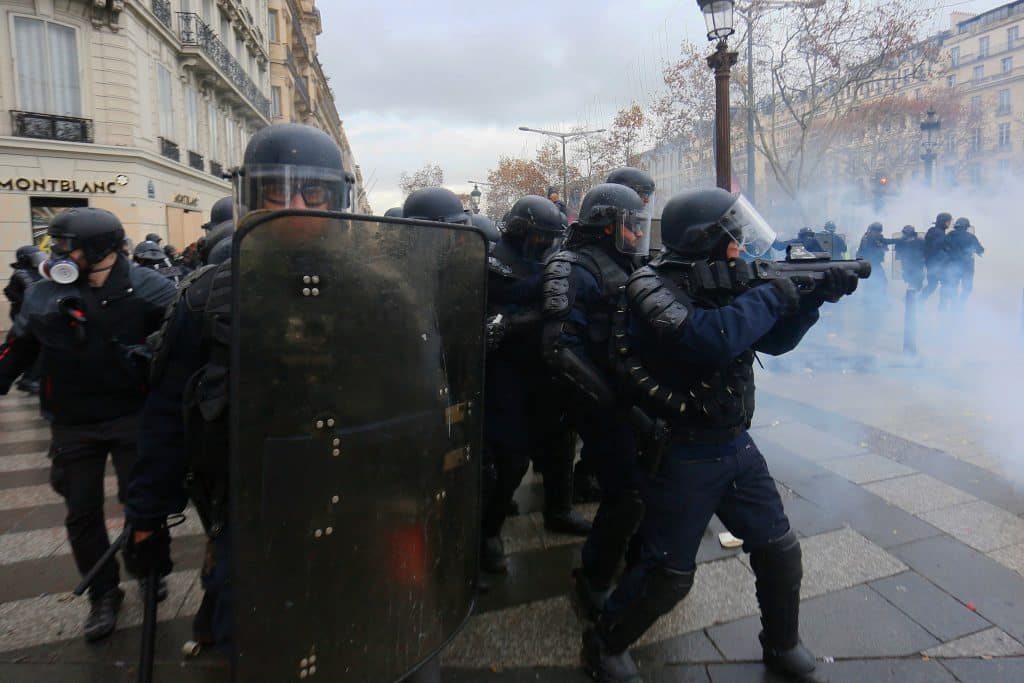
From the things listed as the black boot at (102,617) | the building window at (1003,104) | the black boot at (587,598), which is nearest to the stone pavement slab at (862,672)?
the black boot at (587,598)

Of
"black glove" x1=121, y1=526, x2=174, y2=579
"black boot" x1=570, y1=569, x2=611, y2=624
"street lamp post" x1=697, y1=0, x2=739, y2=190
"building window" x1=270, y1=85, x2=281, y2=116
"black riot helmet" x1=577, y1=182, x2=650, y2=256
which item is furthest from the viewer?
"building window" x1=270, y1=85, x2=281, y2=116

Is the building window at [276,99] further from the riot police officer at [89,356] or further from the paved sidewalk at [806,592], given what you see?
the riot police officer at [89,356]

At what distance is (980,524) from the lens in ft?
11.5

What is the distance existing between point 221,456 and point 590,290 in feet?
5.88

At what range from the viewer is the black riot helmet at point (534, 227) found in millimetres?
3451

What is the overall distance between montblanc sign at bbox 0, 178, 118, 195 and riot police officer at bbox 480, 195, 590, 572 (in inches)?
595

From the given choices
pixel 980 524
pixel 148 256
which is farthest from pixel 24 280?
pixel 980 524

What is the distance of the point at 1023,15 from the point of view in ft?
114

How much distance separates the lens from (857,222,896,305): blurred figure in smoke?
10.8 metres

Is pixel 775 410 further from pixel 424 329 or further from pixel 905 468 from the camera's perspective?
pixel 424 329

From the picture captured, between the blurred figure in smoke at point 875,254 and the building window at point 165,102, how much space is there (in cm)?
1690

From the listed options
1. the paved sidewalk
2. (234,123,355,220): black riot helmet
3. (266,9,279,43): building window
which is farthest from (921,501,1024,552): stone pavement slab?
(266,9,279,43): building window

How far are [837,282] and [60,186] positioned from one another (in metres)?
16.9

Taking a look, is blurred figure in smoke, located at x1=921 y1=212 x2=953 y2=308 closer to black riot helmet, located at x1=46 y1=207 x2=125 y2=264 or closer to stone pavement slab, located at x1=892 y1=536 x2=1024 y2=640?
stone pavement slab, located at x1=892 y1=536 x2=1024 y2=640
